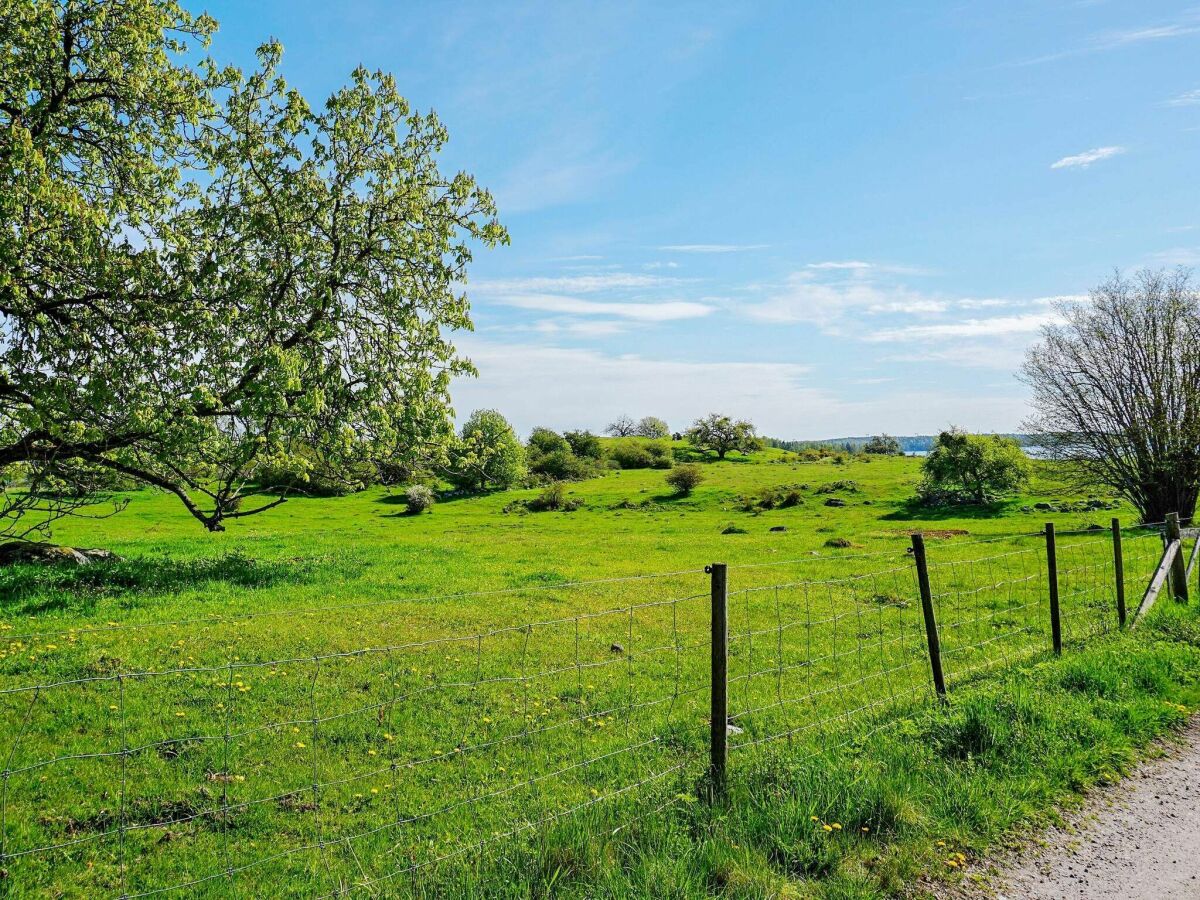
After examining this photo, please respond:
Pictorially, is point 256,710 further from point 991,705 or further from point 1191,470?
point 1191,470

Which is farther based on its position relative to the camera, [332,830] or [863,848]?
[332,830]

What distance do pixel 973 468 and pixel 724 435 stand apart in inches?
2525

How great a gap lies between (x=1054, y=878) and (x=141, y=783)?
8695mm

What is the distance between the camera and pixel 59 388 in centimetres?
1000

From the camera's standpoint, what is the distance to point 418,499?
62.2 m

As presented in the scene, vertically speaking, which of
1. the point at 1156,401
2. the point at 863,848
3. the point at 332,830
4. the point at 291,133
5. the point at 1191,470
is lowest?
the point at 332,830

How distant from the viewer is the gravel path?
4.91 m

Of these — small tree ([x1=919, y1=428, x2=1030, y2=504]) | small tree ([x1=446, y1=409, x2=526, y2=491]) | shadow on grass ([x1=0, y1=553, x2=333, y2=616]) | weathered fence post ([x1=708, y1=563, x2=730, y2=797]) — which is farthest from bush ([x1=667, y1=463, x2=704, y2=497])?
weathered fence post ([x1=708, y1=563, x2=730, y2=797])

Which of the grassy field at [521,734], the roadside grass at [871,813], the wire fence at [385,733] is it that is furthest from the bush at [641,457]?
the roadside grass at [871,813]

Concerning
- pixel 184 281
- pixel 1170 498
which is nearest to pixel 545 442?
pixel 1170 498

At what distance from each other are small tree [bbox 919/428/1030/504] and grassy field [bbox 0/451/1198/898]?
3403 cm

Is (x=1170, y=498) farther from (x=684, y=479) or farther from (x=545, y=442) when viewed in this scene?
(x=545, y=442)

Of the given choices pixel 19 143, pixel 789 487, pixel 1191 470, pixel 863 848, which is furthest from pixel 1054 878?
pixel 789 487

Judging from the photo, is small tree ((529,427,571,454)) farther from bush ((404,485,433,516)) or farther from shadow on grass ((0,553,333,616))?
shadow on grass ((0,553,333,616))
